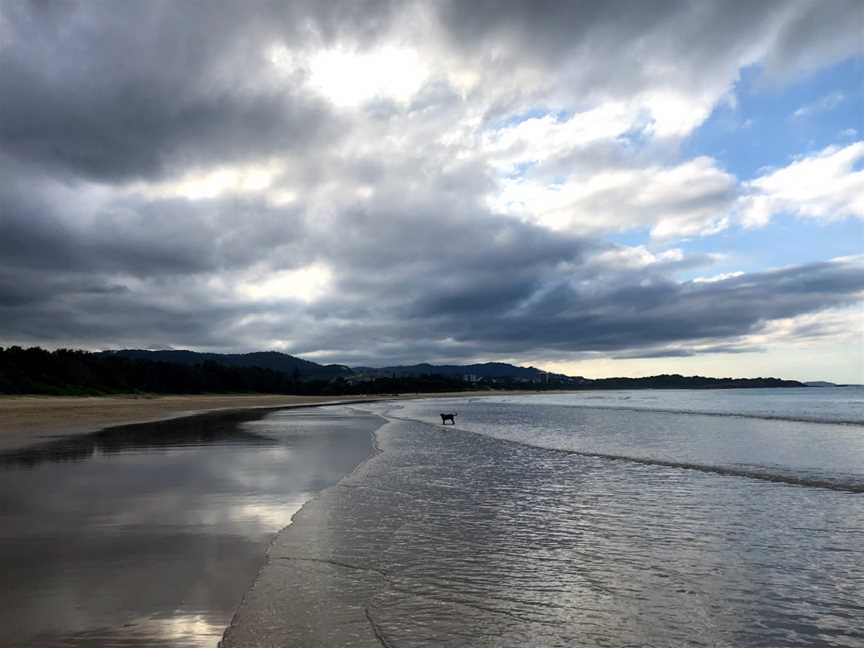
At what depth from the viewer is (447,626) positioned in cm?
582

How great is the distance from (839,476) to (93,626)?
1685 cm

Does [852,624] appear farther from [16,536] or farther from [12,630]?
[16,536]

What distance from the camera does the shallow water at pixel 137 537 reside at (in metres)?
5.70

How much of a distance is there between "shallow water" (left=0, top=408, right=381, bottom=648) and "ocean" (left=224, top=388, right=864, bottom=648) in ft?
2.08

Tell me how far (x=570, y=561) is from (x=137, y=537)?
21.1ft

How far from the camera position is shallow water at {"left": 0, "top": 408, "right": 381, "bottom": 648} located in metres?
5.70

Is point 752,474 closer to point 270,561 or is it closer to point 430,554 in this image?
point 430,554

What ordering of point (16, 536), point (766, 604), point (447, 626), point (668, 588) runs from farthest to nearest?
point (16, 536) → point (668, 588) → point (766, 604) → point (447, 626)

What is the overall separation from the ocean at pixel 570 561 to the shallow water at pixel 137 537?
2.08ft

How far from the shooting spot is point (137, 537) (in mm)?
8977

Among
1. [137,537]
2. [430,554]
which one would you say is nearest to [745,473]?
[430,554]

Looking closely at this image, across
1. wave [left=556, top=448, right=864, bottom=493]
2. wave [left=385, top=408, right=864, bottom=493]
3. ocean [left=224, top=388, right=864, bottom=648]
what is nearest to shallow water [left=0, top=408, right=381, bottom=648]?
ocean [left=224, top=388, right=864, bottom=648]

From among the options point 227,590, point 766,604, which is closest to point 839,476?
point 766,604

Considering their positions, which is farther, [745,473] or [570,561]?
[745,473]
